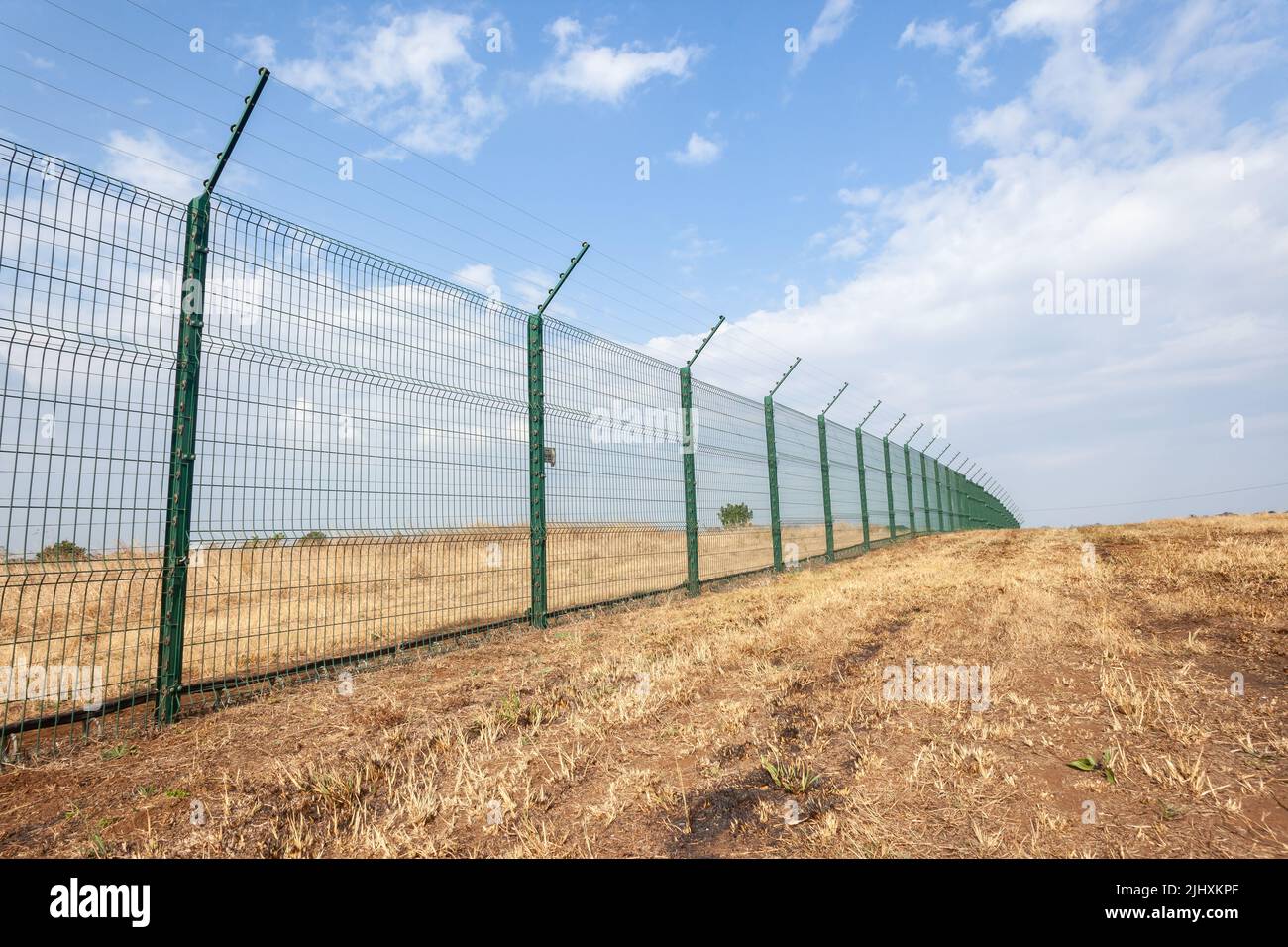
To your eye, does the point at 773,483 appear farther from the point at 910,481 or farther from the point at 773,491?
the point at 910,481

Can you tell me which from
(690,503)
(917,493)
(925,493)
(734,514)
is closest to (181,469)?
(690,503)

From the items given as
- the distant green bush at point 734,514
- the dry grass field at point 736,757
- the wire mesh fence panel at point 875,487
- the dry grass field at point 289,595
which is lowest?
the dry grass field at point 736,757

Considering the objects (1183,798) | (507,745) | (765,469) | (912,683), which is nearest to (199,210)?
(507,745)

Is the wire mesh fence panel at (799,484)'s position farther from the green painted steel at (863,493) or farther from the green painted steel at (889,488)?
the green painted steel at (889,488)

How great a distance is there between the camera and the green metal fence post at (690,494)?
943cm

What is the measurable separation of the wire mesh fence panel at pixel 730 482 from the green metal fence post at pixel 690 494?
11 cm

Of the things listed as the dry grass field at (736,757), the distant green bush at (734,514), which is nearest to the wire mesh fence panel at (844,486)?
the distant green bush at (734,514)

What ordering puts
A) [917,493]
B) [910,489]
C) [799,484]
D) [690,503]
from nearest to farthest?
[690,503], [799,484], [910,489], [917,493]

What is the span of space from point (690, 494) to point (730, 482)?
4.34ft

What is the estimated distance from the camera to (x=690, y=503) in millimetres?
9469

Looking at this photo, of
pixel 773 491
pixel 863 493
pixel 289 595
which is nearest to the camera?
pixel 289 595

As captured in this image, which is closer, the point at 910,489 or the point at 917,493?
the point at 910,489

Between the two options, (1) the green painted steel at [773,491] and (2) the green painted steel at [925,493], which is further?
(2) the green painted steel at [925,493]
